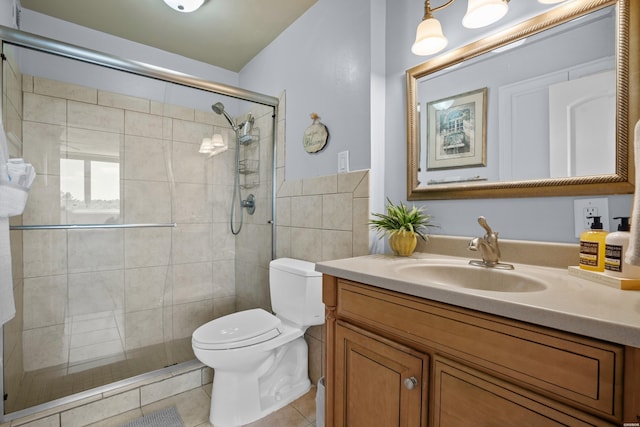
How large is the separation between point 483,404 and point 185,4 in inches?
91.9

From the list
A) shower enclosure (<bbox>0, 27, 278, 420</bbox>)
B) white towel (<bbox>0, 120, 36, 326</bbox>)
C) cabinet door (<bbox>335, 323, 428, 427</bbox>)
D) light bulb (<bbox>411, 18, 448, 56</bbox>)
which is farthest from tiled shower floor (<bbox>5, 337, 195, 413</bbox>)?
light bulb (<bbox>411, 18, 448, 56</bbox>)

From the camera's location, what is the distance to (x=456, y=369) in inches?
27.5

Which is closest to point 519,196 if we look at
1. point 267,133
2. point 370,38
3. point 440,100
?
point 440,100

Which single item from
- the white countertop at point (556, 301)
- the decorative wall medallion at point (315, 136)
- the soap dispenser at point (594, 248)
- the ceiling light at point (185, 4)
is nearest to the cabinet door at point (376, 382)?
the white countertop at point (556, 301)

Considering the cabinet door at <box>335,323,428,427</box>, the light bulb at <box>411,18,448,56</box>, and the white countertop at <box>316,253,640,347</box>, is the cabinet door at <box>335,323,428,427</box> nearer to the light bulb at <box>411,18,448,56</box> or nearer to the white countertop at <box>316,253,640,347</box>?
the white countertop at <box>316,253,640,347</box>

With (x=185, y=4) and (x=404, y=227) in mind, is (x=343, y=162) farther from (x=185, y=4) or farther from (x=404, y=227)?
(x=185, y=4)

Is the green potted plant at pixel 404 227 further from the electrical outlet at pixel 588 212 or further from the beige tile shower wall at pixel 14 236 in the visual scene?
the beige tile shower wall at pixel 14 236

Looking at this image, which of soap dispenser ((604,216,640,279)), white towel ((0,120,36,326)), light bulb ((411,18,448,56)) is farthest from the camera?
light bulb ((411,18,448,56))

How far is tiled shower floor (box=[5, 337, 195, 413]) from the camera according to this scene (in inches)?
57.3

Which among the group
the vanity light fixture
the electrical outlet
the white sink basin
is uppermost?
the vanity light fixture

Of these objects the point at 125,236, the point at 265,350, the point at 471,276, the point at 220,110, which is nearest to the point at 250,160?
the point at 220,110

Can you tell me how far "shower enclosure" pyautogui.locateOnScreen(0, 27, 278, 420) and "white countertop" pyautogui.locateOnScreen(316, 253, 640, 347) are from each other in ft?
4.88

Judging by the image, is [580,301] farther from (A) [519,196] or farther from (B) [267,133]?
(B) [267,133]

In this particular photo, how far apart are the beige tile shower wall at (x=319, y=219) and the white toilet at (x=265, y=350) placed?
0.33 feet
